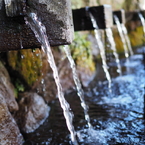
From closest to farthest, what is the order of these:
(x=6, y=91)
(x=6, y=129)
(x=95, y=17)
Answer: (x=6, y=129) < (x=6, y=91) < (x=95, y=17)

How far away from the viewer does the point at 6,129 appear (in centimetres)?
341

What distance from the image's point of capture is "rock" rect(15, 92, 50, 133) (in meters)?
4.29

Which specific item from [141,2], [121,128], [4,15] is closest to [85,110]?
[121,128]

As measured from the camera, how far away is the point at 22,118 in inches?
171

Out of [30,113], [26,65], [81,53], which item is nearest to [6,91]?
[30,113]

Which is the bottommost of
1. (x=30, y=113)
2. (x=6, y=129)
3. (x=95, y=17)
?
(x=30, y=113)

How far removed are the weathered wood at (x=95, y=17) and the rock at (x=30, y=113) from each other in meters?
2.59

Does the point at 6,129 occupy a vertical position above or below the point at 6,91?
below

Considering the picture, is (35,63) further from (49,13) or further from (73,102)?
(49,13)

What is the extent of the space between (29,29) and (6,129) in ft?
5.65

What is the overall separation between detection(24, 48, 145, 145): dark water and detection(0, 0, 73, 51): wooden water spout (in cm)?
→ 180

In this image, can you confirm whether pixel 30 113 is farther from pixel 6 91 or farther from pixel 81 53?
pixel 81 53

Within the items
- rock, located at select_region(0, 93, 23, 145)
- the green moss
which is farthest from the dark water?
the green moss

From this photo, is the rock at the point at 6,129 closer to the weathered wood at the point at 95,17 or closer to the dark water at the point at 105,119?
the dark water at the point at 105,119
